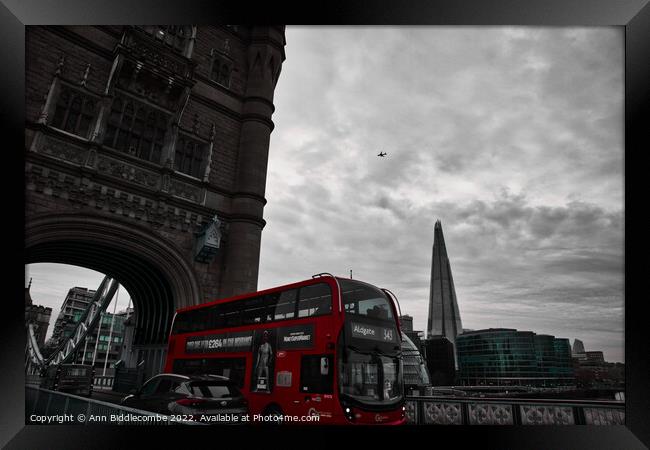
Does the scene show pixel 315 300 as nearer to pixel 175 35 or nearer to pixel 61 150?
pixel 61 150

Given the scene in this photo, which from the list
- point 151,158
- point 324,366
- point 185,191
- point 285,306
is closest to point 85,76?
point 151,158

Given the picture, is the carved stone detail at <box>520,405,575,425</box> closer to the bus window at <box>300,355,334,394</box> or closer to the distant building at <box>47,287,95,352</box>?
the bus window at <box>300,355,334,394</box>

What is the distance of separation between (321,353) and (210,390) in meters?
2.10

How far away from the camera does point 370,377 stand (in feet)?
25.7

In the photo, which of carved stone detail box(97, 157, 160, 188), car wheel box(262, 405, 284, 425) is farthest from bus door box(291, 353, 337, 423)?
carved stone detail box(97, 157, 160, 188)

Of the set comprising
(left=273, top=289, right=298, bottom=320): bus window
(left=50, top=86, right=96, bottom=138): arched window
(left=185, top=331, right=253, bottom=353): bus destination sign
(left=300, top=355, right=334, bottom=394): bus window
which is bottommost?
(left=300, top=355, right=334, bottom=394): bus window

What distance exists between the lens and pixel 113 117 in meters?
13.4

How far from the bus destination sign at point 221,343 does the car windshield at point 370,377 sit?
8.78ft

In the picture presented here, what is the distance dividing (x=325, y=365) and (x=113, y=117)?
427 inches

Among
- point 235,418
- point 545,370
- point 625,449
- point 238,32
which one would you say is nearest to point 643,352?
point 625,449

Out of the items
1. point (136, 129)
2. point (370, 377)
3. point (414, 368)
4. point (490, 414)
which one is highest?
point (136, 129)

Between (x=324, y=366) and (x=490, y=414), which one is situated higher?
(x=324, y=366)

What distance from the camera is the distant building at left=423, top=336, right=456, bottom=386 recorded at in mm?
61553

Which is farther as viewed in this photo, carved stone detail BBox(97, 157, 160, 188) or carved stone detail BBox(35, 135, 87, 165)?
carved stone detail BBox(97, 157, 160, 188)
